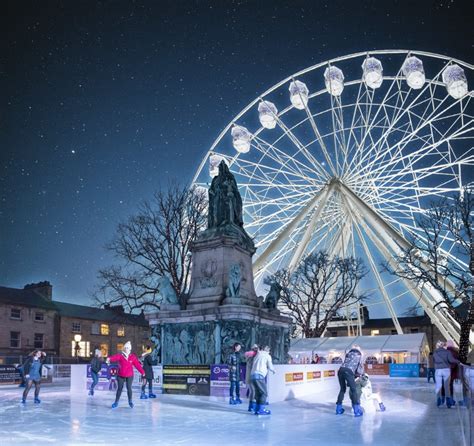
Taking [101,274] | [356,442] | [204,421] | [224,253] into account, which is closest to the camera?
[356,442]

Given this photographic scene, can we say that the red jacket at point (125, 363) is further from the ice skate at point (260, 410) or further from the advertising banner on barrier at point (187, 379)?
the ice skate at point (260, 410)

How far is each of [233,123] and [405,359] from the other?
871 inches

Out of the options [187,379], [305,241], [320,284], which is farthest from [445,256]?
[187,379]

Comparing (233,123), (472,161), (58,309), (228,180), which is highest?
(233,123)

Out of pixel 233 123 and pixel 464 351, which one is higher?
pixel 233 123

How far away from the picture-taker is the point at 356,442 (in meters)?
9.76

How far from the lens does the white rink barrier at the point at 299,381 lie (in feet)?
56.4

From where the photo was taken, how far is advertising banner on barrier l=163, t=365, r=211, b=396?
17.9 m

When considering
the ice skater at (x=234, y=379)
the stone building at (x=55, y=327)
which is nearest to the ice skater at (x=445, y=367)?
the ice skater at (x=234, y=379)

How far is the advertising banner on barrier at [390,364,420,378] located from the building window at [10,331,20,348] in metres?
33.5

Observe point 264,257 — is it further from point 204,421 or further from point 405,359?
point 204,421

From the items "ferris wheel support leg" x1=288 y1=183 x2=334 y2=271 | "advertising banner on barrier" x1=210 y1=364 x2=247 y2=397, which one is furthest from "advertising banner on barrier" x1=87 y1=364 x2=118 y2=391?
"ferris wheel support leg" x1=288 y1=183 x2=334 y2=271

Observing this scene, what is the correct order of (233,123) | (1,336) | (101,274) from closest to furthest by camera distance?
(101,274)
(233,123)
(1,336)

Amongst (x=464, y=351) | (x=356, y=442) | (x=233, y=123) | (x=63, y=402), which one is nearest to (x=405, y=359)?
(x=464, y=351)
